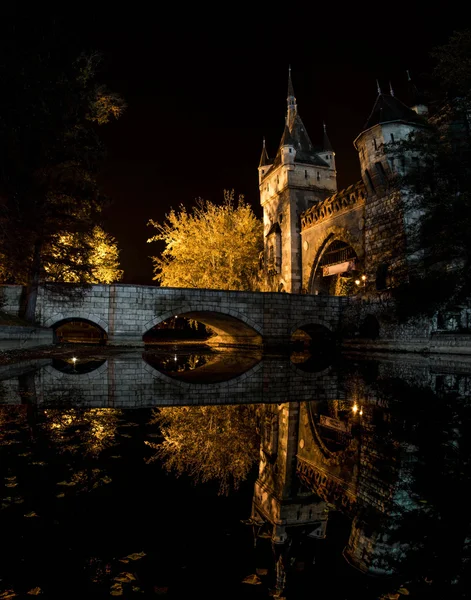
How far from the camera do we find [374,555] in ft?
7.84

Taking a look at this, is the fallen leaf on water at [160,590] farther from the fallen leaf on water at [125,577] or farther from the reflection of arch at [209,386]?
the reflection of arch at [209,386]

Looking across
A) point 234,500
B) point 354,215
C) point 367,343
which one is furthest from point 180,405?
point 354,215

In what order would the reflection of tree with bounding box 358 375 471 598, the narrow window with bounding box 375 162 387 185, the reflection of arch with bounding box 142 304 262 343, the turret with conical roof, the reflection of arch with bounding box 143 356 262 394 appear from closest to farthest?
1. the reflection of tree with bounding box 358 375 471 598
2. the reflection of arch with bounding box 143 356 262 394
3. the reflection of arch with bounding box 142 304 262 343
4. the turret with conical roof
5. the narrow window with bounding box 375 162 387 185

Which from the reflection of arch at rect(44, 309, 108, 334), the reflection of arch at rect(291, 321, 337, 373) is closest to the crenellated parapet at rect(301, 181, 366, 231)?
the reflection of arch at rect(291, 321, 337, 373)

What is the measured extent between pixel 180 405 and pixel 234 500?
14.0 ft

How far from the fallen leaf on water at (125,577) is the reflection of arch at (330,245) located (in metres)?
31.3

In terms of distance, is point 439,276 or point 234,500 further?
point 439,276

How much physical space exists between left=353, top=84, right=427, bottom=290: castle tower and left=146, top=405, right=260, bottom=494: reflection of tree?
21571 millimetres

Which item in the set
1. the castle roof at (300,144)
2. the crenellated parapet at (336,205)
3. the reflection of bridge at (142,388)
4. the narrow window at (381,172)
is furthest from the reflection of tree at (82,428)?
the castle roof at (300,144)

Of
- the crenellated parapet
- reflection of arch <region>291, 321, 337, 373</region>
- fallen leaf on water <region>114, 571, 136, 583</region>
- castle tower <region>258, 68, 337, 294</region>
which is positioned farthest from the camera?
castle tower <region>258, 68, 337, 294</region>

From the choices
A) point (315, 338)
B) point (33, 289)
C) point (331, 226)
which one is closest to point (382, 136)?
point (331, 226)

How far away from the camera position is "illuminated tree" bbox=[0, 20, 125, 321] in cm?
1562

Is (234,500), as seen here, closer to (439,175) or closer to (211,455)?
(211,455)

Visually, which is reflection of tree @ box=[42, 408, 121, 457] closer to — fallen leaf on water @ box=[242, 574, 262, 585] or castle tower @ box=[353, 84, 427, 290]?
fallen leaf on water @ box=[242, 574, 262, 585]
